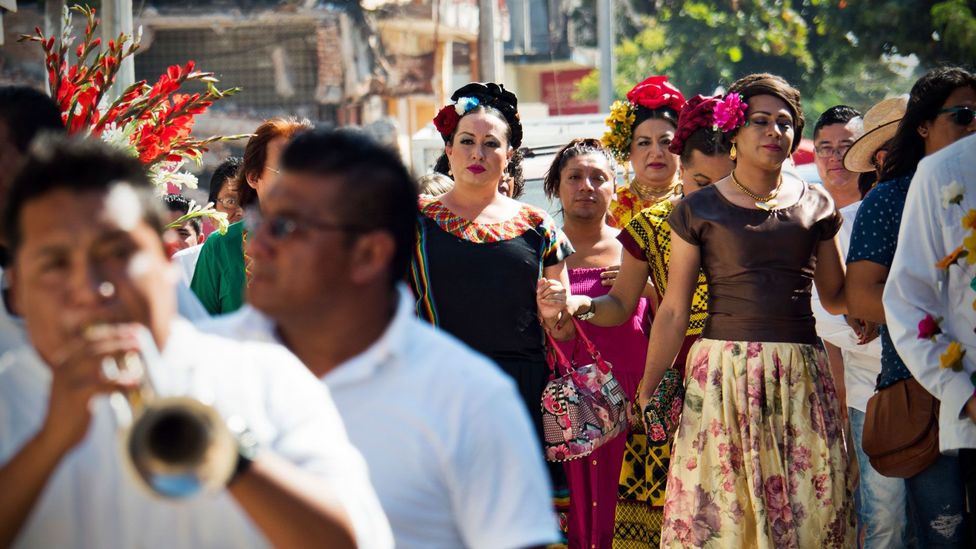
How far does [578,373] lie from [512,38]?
127 feet

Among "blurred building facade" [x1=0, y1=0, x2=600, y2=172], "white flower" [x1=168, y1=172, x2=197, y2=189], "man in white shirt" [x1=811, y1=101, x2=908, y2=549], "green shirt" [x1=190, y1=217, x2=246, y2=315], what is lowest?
"man in white shirt" [x1=811, y1=101, x2=908, y2=549]

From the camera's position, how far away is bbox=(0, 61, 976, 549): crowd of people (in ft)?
7.88

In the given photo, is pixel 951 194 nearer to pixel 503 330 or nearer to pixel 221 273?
pixel 503 330

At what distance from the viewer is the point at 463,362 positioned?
2.94 meters

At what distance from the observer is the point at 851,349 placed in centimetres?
709

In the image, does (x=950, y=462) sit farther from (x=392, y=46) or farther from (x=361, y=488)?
(x=392, y=46)

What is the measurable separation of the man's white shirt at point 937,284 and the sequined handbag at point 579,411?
1585 mm

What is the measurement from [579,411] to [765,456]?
815 mm

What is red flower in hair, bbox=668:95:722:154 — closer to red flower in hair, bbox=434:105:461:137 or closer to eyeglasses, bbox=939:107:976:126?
red flower in hair, bbox=434:105:461:137

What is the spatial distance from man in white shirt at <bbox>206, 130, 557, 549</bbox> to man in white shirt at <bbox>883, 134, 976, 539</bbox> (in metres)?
2.34

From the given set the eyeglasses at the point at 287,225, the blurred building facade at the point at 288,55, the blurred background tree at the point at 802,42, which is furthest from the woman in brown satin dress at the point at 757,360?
the blurred background tree at the point at 802,42

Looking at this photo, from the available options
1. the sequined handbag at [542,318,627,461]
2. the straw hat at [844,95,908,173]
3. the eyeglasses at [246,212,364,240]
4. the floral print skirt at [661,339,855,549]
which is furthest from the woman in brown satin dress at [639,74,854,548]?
the eyeglasses at [246,212,364,240]

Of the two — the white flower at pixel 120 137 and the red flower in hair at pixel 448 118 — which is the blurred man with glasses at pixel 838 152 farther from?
the white flower at pixel 120 137

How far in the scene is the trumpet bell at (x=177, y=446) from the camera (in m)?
2.15
